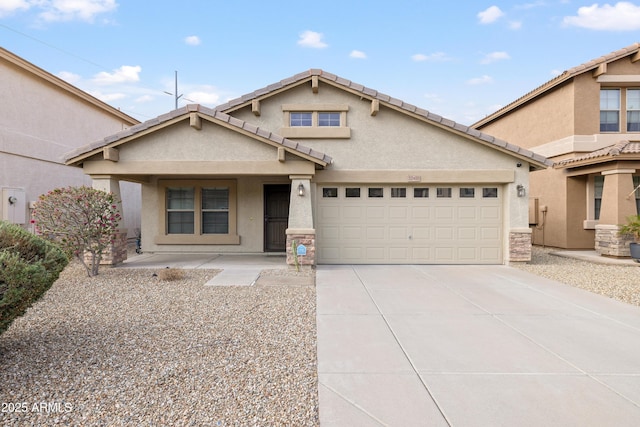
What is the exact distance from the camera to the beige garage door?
34.5 ft

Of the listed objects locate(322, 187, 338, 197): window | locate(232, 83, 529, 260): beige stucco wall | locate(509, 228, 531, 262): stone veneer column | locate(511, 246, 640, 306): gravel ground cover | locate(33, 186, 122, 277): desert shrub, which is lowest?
locate(511, 246, 640, 306): gravel ground cover

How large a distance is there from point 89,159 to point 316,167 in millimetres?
5958

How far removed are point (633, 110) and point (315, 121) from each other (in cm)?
1186

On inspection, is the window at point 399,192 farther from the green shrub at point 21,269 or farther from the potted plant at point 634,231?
Answer: the green shrub at point 21,269

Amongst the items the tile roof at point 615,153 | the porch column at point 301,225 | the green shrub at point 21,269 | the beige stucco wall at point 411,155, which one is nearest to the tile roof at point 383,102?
the beige stucco wall at point 411,155

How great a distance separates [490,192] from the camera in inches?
419

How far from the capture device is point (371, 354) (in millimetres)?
4199

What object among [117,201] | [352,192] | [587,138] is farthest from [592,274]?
[117,201]

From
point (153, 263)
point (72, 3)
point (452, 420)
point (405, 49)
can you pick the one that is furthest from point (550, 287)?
point (72, 3)

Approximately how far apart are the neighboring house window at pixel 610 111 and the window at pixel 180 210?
589 inches

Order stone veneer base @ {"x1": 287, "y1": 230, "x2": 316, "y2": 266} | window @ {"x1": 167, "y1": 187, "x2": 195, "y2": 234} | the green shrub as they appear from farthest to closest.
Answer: window @ {"x1": 167, "y1": 187, "x2": 195, "y2": 234} → stone veneer base @ {"x1": 287, "y1": 230, "x2": 316, "y2": 266} → the green shrub

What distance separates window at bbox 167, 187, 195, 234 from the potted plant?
532 inches

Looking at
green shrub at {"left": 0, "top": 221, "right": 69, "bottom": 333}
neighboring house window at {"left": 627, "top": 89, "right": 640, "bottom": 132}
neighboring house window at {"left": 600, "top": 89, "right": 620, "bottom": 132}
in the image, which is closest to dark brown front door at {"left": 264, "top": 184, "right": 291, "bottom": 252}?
green shrub at {"left": 0, "top": 221, "right": 69, "bottom": 333}

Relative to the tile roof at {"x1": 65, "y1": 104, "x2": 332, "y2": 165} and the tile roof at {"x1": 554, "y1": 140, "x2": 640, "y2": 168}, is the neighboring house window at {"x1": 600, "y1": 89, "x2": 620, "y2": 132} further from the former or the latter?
the tile roof at {"x1": 65, "y1": 104, "x2": 332, "y2": 165}
